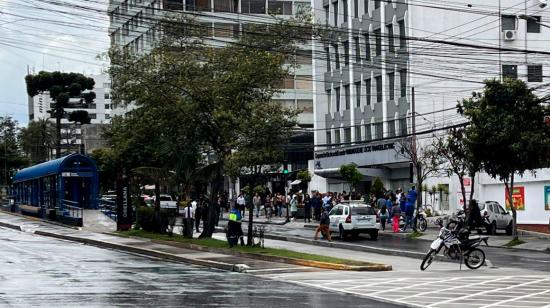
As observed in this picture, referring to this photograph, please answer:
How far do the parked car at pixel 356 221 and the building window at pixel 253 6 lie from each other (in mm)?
52497

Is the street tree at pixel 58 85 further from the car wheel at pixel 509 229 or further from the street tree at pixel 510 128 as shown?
the street tree at pixel 510 128

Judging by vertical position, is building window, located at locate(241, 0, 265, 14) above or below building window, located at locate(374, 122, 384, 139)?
above

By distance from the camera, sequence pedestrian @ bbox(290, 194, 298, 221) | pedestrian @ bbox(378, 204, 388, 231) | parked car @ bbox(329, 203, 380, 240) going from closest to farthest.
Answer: parked car @ bbox(329, 203, 380, 240)
pedestrian @ bbox(378, 204, 388, 231)
pedestrian @ bbox(290, 194, 298, 221)

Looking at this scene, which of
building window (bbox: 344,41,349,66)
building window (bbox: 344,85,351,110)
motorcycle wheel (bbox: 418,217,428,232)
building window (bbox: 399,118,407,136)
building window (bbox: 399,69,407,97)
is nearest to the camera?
motorcycle wheel (bbox: 418,217,428,232)

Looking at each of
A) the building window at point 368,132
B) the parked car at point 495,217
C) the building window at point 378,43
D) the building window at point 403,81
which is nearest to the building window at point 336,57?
the building window at point 378,43

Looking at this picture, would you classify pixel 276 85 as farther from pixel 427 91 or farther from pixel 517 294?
pixel 427 91

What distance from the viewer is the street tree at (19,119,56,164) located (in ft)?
349

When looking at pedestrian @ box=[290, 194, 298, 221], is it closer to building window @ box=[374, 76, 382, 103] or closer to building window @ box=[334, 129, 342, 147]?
building window @ box=[374, 76, 382, 103]

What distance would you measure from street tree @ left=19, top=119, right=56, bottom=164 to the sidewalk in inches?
2342

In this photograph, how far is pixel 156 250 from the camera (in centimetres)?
2998

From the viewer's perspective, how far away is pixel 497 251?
30812mm

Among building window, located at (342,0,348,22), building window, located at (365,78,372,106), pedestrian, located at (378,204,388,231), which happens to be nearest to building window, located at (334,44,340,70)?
building window, located at (342,0,348,22)

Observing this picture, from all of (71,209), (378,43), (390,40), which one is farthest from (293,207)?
(71,209)

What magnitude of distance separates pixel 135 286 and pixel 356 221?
19538mm
